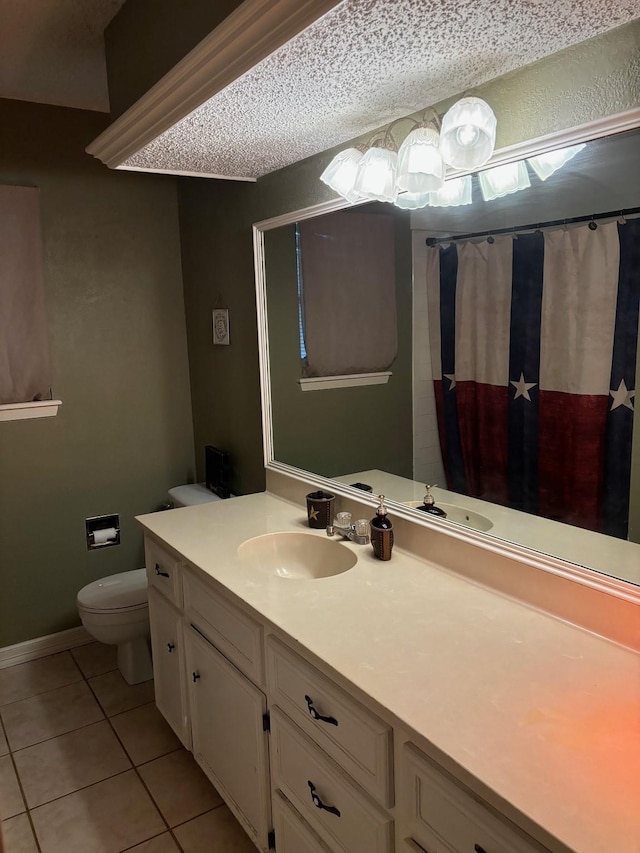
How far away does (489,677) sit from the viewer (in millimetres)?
1213

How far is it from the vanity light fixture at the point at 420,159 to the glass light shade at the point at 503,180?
6 cm

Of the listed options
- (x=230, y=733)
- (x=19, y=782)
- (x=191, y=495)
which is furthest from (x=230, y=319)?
(x=19, y=782)

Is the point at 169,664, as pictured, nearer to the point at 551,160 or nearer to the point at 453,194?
the point at 453,194

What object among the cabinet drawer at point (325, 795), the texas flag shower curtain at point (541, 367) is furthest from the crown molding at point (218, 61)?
the cabinet drawer at point (325, 795)

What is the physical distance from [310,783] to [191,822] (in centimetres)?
86

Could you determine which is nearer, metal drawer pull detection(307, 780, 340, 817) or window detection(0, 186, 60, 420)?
metal drawer pull detection(307, 780, 340, 817)

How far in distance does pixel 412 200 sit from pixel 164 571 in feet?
4.69

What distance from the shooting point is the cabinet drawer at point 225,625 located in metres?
1.64

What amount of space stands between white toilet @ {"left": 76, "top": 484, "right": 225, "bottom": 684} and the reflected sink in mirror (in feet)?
4.80

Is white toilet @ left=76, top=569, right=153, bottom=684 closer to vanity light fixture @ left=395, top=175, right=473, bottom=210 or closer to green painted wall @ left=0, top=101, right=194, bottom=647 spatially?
green painted wall @ left=0, top=101, right=194, bottom=647

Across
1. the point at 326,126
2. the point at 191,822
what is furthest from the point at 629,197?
the point at 191,822

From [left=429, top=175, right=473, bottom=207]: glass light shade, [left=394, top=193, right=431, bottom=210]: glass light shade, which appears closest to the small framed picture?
[left=394, top=193, right=431, bottom=210]: glass light shade

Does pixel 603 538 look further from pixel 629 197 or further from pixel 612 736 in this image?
pixel 629 197

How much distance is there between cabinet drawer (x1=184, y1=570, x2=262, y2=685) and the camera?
1.64 m
